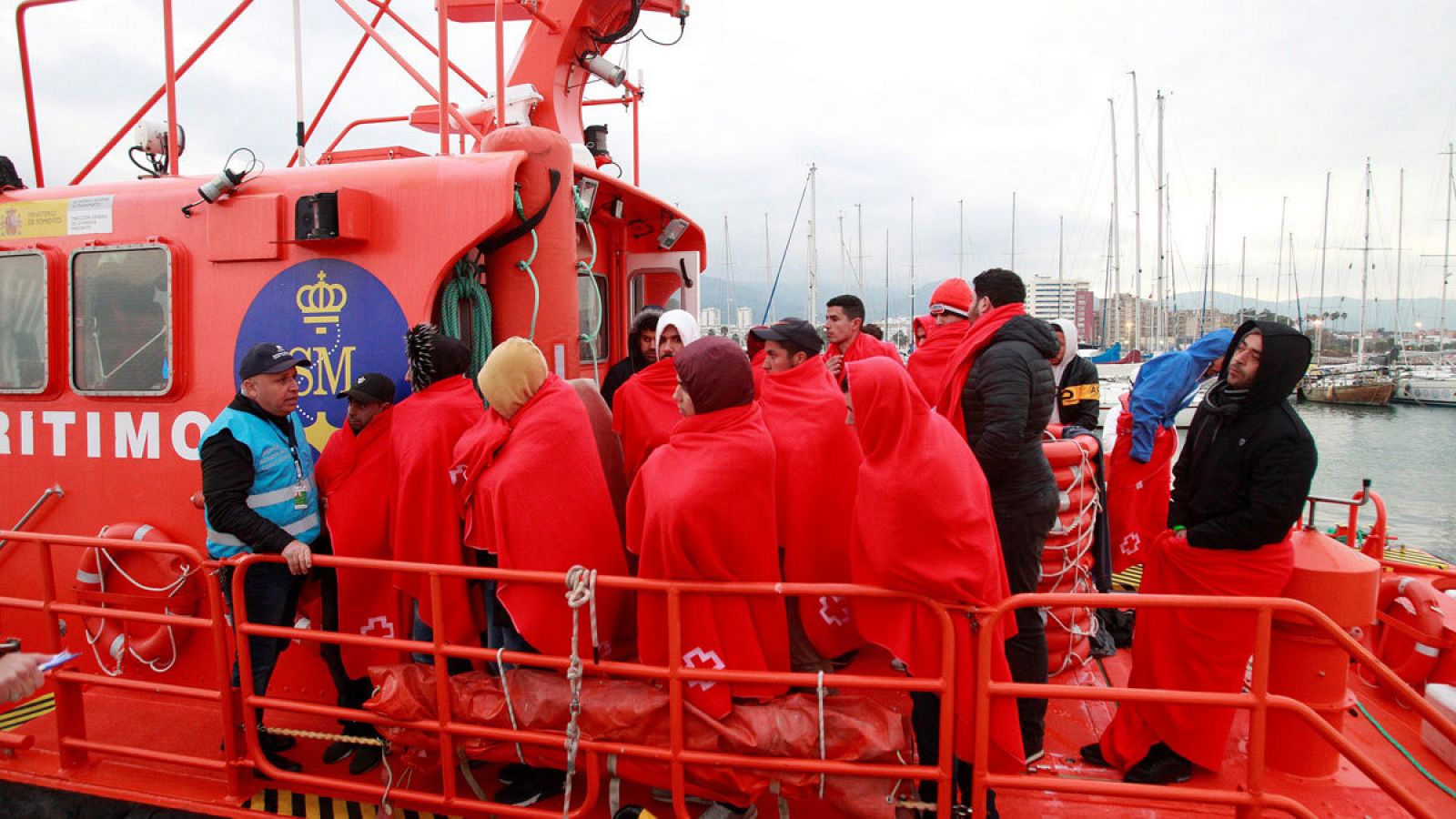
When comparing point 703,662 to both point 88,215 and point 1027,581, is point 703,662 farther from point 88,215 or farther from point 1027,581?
point 88,215

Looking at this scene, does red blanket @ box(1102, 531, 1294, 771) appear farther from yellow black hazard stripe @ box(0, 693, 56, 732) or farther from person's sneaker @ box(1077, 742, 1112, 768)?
yellow black hazard stripe @ box(0, 693, 56, 732)

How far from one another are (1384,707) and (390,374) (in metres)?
4.68

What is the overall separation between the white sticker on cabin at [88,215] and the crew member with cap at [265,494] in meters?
1.38

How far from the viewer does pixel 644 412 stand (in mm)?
3654

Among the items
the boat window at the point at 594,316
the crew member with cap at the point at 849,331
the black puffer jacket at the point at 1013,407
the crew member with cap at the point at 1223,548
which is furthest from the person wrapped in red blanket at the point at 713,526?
the crew member with cap at the point at 849,331

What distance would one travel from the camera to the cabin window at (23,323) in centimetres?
392

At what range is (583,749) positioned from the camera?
2656mm

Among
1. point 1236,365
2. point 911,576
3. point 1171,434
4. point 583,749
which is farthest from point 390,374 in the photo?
point 1171,434

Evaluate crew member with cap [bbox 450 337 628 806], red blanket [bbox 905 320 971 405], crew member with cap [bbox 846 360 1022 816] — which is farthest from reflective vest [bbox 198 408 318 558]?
red blanket [bbox 905 320 971 405]

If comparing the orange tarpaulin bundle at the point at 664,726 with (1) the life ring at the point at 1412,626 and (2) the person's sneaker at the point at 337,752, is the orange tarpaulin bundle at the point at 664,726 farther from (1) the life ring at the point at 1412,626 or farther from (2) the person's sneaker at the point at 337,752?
(1) the life ring at the point at 1412,626

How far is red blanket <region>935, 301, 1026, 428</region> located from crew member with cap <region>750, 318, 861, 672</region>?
46 cm

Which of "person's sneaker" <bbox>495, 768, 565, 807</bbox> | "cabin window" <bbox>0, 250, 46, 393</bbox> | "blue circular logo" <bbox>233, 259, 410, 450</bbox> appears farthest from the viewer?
"cabin window" <bbox>0, 250, 46, 393</bbox>

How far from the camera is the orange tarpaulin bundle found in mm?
2594

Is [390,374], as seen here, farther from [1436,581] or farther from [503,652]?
[1436,581]
